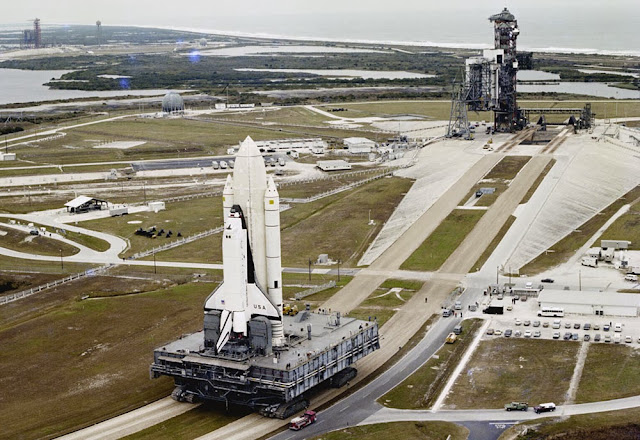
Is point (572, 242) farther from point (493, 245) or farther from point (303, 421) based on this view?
point (303, 421)

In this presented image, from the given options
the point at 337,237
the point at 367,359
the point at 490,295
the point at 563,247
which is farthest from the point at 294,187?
the point at 367,359

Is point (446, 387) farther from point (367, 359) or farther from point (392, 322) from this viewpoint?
point (392, 322)

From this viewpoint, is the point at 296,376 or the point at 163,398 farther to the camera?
the point at 163,398

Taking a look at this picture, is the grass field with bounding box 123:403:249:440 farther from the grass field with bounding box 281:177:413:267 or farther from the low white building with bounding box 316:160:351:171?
the low white building with bounding box 316:160:351:171

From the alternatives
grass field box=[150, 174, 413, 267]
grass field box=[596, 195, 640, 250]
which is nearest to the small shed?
grass field box=[150, 174, 413, 267]

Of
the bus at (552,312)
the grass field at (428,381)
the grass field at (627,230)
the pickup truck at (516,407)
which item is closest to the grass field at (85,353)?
the grass field at (428,381)

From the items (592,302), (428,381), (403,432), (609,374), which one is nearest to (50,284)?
(428,381)

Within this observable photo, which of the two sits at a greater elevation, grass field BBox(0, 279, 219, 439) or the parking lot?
the parking lot
